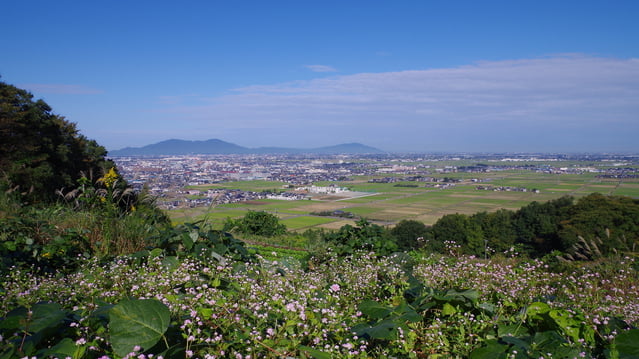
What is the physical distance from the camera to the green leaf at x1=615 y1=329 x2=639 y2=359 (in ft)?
6.23

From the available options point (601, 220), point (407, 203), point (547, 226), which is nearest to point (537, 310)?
point (601, 220)

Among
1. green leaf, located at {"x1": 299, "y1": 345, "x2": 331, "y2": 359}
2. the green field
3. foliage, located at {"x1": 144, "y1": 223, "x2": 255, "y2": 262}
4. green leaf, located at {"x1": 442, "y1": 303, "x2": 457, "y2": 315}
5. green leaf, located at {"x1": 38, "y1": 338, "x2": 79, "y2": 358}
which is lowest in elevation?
the green field

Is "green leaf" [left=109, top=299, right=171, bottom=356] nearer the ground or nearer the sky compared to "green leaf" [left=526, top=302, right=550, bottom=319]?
nearer the sky

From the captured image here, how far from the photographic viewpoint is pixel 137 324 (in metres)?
1.71

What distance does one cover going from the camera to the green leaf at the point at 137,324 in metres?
1.62

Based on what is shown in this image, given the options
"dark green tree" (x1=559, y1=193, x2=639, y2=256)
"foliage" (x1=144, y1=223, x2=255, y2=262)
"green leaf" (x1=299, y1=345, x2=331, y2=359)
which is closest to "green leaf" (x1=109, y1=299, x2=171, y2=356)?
"green leaf" (x1=299, y1=345, x2=331, y2=359)

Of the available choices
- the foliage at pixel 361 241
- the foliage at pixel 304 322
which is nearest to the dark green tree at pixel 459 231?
the foliage at pixel 361 241

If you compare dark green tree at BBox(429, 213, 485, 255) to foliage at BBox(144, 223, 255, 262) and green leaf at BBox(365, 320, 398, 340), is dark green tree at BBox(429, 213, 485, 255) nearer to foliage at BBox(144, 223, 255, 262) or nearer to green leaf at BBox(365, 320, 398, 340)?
foliage at BBox(144, 223, 255, 262)

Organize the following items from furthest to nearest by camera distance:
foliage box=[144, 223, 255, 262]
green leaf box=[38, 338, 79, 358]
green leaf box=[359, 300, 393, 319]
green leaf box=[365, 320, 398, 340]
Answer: foliage box=[144, 223, 255, 262], green leaf box=[359, 300, 393, 319], green leaf box=[365, 320, 398, 340], green leaf box=[38, 338, 79, 358]

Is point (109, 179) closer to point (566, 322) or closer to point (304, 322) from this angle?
point (304, 322)

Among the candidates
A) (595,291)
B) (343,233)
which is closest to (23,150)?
(343,233)

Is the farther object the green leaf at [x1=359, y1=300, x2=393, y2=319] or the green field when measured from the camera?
the green field

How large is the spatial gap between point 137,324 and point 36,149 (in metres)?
14.5

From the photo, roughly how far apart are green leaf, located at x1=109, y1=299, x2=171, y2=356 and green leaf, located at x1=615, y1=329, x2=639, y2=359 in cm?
238
